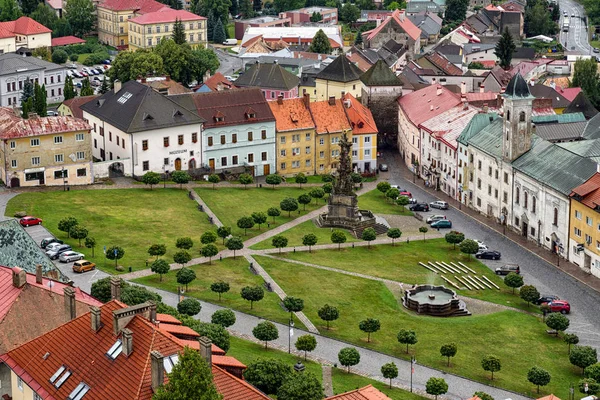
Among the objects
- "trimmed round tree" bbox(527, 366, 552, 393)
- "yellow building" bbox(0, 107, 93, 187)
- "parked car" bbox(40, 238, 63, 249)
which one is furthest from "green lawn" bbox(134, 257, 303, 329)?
"yellow building" bbox(0, 107, 93, 187)

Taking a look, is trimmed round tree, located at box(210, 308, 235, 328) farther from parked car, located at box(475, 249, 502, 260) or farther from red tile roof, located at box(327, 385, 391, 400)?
parked car, located at box(475, 249, 502, 260)

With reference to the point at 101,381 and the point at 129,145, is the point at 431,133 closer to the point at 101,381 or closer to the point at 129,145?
the point at 129,145

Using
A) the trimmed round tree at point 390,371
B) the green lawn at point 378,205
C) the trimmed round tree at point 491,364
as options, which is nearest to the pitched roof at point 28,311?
the trimmed round tree at point 390,371

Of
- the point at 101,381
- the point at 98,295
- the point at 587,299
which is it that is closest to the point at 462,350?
the point at 587,299

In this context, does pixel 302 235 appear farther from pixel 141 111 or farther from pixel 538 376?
pixel 538 376

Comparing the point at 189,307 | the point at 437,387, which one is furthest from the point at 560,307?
the point at 189,307

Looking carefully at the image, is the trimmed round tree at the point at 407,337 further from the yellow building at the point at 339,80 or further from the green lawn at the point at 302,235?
the yellow building at the point at 339,80
